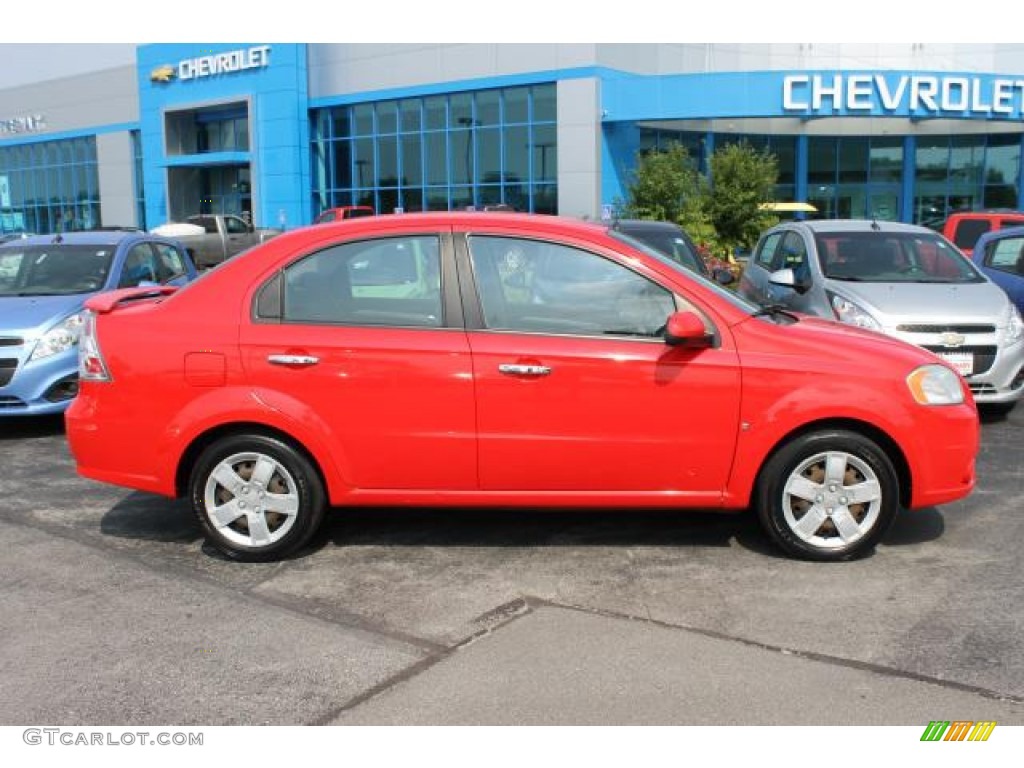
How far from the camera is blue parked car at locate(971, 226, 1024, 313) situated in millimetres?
10177

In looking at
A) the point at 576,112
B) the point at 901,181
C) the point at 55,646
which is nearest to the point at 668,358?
the point at 55,646

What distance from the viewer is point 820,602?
430 centimetres

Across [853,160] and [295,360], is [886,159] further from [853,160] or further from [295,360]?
[295,360]

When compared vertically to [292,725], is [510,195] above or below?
above

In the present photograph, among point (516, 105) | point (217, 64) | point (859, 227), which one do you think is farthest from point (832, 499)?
point (217, 64)

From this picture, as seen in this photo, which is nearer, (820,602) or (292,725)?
(292,725)

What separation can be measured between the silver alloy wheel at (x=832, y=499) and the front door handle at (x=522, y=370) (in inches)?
52.6

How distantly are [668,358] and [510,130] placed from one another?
26.5 meters

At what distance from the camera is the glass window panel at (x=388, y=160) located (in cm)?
3309

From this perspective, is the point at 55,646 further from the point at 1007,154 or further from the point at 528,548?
the point at 1007,154

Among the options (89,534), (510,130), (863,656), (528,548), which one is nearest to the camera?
(863,656)

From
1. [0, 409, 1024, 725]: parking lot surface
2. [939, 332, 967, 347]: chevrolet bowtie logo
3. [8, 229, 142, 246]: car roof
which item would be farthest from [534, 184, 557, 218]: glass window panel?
[0, 409, 1024, 725]: parking lot surface

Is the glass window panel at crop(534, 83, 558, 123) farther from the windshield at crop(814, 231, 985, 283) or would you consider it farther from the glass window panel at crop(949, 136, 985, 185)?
the windshield at crop(814, 231, 985, 283)

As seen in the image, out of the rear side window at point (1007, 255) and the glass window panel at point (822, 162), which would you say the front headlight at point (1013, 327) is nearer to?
the rear side window at point (1007, 255)
